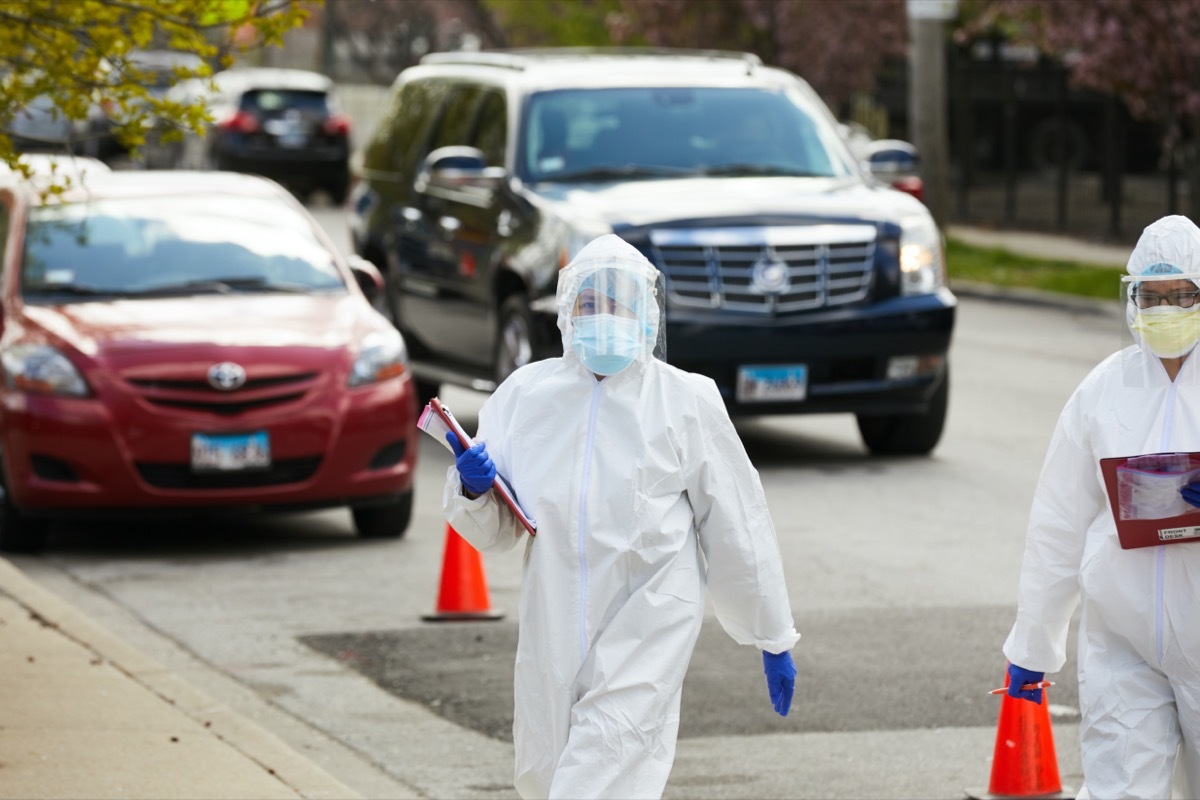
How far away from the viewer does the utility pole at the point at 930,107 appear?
82.7ft

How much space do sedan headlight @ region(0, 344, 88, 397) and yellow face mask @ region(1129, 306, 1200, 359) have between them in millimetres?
5851

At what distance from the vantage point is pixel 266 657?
814 cm

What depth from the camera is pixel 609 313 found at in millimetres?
4633

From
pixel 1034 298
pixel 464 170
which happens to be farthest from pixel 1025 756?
pixel 1034 298

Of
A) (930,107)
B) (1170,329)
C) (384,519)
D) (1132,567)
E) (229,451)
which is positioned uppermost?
(1170,329)

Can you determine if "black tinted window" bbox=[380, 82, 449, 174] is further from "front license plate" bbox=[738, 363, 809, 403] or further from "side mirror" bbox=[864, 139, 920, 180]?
"front license plate" bbox=[738, 363, 809, 403]

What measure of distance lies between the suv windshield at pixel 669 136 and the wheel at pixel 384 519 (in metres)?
2.78

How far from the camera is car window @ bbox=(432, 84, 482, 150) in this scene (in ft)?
44.9

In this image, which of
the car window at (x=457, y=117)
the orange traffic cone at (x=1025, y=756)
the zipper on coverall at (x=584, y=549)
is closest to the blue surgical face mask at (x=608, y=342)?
the zipper on coverall at (x=584, y=549)

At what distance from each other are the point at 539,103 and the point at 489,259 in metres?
0.96

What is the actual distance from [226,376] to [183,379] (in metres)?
0.18

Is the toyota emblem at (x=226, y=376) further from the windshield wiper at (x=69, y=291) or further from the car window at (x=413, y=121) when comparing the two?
the car window at (x=413, y=121)

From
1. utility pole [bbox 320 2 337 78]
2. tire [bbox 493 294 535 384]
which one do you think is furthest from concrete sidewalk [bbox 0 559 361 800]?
utility pole [bbox 320 2 337 78]

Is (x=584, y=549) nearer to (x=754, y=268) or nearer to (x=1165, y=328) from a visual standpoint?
(x=1165, y=328)
